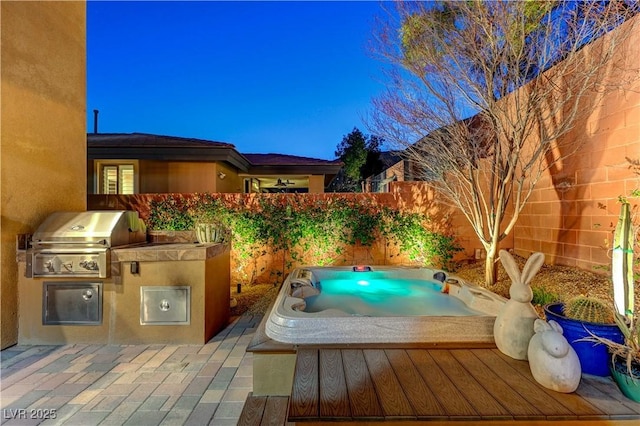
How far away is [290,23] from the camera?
1134cm

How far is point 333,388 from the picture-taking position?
5.39 feet

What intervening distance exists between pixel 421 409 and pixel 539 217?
5309mm

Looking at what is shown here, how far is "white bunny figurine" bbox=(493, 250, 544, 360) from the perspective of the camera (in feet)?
6.51

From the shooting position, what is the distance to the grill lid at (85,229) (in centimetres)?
338

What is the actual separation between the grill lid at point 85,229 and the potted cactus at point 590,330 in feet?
13.6

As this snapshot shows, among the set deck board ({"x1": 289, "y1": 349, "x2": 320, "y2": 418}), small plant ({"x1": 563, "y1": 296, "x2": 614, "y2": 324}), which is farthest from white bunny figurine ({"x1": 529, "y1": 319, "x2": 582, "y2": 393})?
deck board ({"x1": 289, "y1": 349, "x2": 320, "y2": 418})

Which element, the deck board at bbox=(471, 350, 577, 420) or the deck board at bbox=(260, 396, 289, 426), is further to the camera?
the deck board at bbox=(260, 396, 289, 426)

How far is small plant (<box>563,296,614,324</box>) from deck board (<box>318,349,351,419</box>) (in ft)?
5.01

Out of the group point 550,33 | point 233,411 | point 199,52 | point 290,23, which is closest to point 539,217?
point 550,33

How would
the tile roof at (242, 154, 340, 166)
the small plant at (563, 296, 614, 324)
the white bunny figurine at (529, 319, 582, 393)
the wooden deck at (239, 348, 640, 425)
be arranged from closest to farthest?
the wooden deck at (239, 348, 640, 425), the white bunny figurine at (529, 319, 582, 393), the small plant at (563, 296, 614, 324), the tile roof at (242, 154, 340, 166)

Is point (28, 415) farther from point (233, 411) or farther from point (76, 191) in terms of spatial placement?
point (76, 191)

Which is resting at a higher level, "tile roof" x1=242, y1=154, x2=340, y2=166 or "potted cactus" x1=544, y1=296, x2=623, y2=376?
"tile roof" x1=242, y1=154, x2=340, y2=166

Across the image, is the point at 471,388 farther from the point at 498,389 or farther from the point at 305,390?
the point at 305,390

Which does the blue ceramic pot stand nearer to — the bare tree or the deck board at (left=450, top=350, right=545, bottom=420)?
the deck board at (left=450, top=350, right=545, bottom=420)
